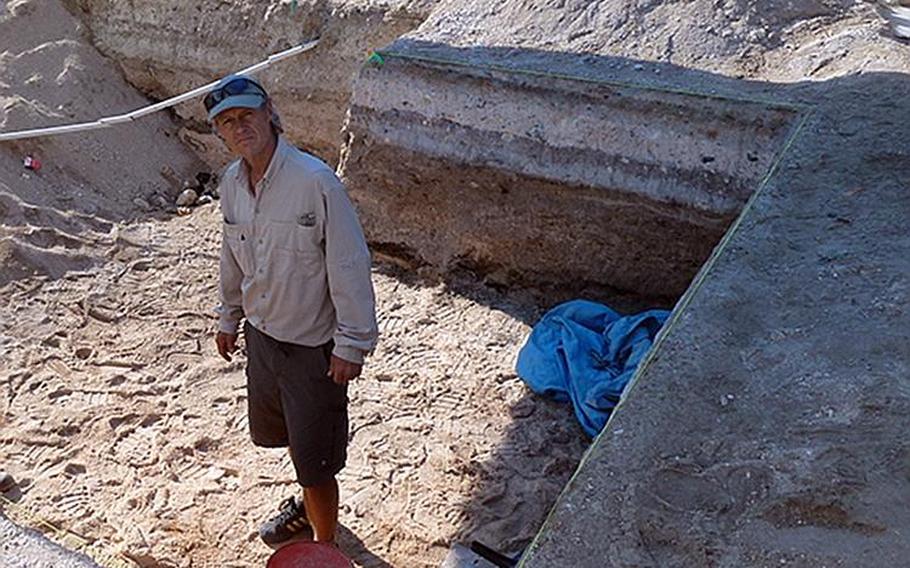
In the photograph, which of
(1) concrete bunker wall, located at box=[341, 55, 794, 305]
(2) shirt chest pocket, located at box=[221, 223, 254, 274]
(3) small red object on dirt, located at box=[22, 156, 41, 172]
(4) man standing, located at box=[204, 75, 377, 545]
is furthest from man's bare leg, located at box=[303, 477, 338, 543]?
(3) small red object on dirt, located at box=[22, 156, 41, 172]

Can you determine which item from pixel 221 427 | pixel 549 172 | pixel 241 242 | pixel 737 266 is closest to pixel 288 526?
pixel 221 427

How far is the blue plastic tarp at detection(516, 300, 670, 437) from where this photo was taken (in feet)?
15.1

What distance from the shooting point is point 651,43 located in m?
5.95

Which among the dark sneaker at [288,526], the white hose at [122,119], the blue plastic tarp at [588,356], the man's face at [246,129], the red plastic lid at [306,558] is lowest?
the blue plastic tarp at [588,356]

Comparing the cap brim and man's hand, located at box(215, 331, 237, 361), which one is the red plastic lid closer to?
man's hand, located at box(215, 331, 237, 361)

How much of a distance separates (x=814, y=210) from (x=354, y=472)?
2308 millimetres

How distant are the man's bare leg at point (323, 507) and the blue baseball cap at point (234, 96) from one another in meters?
1.45

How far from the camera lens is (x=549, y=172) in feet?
18.0

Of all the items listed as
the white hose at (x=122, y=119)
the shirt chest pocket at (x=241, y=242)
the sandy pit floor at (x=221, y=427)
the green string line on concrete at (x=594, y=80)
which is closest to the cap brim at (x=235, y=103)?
the shirt chest pocket at (x=241, y=242)

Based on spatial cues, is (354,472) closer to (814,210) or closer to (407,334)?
(407,334)

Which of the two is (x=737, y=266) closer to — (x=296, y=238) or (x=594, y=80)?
(x=296, y=238)

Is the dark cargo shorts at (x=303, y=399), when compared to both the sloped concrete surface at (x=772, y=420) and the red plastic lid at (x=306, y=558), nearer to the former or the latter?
the red plastic lid at (x=306, y=558)

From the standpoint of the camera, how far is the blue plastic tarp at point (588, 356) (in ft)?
15.1

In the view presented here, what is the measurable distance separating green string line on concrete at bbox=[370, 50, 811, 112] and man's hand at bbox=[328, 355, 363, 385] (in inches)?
110
